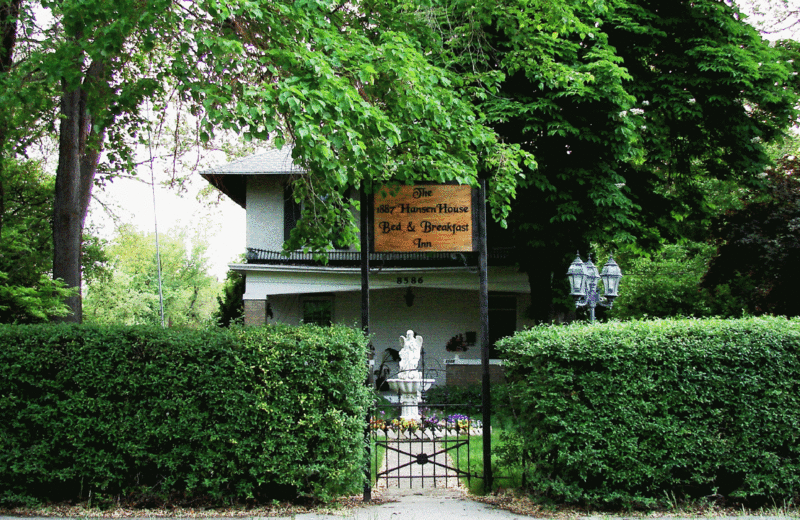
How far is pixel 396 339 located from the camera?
70.6 ft

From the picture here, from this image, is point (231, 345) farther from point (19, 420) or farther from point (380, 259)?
point (380, 259)

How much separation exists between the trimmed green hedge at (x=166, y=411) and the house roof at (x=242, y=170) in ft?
40.5

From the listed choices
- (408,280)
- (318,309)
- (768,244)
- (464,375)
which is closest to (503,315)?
(464,375)

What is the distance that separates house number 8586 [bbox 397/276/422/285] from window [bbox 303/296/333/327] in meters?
3.40

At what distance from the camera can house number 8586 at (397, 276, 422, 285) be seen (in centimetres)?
1955

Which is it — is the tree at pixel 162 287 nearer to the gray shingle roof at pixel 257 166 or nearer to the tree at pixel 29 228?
the tree at pixel 29 228

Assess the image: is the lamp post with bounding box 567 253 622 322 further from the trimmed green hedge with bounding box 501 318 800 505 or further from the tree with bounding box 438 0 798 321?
the trimmed green hedge with bounding box 501 318 800 505

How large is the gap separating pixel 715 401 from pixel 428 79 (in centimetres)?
469

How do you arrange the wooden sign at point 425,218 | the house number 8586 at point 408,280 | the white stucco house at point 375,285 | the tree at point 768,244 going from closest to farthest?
the wooden sign at point 425,218
the tree at point 768,244
the white stucco house at point 375,285
the house number 8586 at point 408,280

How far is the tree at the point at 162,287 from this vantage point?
132 feet

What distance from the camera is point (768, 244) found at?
1466 cm

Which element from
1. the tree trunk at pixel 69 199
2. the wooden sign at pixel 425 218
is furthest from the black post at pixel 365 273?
the tree trunk at pixel 69 199

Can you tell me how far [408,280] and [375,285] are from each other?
106 centimetres

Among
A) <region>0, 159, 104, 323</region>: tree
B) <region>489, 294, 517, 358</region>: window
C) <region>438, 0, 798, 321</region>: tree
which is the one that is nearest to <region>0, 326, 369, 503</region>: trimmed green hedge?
<region>0, 159, 104, 323</region>: tree
